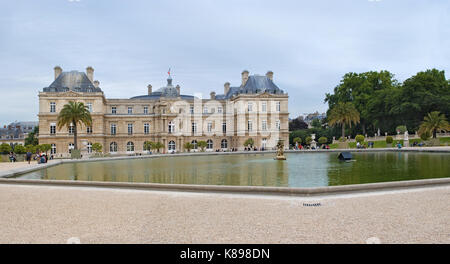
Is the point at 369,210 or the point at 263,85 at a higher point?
the point at 263,85

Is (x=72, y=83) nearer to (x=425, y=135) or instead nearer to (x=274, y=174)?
(x=274, y=174)

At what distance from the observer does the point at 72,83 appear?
58969 millimetres

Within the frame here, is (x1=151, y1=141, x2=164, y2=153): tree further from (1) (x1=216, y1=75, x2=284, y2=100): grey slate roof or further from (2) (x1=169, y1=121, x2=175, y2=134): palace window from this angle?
(1) (x1=216, y1=75, x2=284, y2=100): grey slate roof

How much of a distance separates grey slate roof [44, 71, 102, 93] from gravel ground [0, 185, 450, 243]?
51.0 metres

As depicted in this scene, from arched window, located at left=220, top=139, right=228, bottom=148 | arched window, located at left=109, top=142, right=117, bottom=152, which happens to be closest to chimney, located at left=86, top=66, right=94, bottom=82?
arched window, located at left=109, top=142, right=117, bottom=152

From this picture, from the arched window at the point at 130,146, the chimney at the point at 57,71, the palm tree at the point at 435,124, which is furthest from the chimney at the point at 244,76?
the chimney at the point at 57,71

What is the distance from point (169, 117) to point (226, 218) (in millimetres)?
55822

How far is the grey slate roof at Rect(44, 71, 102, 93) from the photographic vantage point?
58.0 m

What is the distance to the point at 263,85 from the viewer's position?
63.9 m

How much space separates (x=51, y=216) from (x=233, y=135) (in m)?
56.5

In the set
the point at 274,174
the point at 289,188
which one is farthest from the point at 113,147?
the point at 289,188

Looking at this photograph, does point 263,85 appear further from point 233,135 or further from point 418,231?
point 418,231
